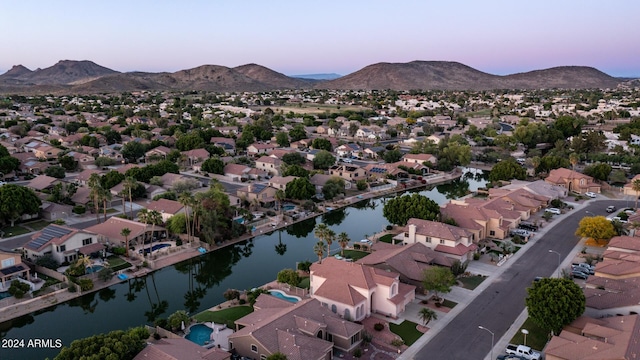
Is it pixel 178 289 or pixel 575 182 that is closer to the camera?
pixel 178 289

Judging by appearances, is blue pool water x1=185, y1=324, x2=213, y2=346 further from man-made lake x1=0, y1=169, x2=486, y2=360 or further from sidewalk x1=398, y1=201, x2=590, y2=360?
sidewalk x1=398, y1=201, x2=590, y2=360

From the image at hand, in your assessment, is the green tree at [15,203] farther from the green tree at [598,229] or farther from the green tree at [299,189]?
the green tree at [598,229]

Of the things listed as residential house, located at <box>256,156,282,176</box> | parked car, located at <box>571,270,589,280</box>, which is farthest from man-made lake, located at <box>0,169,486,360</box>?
residential house, located at <box>256,156,282,176</box>

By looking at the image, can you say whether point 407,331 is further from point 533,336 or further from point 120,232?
point 120,232

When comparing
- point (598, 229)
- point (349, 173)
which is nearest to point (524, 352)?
point (598, 229)

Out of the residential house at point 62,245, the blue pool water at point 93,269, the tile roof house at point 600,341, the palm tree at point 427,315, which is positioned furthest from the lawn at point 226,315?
the tile roof house at point 600,341

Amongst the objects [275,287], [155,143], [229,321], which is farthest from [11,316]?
[155,143]

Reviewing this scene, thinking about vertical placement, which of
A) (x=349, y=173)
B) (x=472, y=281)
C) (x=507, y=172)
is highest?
(x=507, y=172)

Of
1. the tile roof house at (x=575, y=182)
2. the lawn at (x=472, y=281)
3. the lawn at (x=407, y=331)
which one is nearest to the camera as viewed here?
the lawn at (x=407, y=331)
